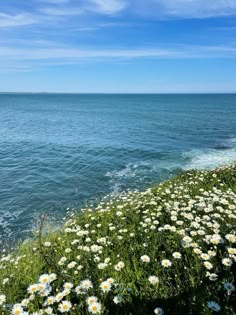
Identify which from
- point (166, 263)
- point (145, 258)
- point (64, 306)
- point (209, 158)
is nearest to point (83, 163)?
point (209, 158)

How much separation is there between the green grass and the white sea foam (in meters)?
17.3

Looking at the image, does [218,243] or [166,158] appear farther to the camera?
[166,158]

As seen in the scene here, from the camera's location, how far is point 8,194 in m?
20.2

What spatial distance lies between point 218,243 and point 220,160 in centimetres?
2273

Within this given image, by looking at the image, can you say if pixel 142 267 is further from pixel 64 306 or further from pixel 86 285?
pixel 64 306

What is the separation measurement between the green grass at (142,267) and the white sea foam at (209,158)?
56.8 feet

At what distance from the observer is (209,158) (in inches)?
1126

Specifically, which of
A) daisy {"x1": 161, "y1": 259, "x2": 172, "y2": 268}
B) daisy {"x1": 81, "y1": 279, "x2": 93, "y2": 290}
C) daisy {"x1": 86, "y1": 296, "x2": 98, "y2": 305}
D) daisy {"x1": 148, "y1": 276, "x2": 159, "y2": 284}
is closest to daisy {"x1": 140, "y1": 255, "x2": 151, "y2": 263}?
daisy {"x1": 161, "y1": 259, "x2": 172, "y2": 268}

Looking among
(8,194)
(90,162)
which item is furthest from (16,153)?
(8,194)

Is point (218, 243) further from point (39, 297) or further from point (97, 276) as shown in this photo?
point (39, 297)

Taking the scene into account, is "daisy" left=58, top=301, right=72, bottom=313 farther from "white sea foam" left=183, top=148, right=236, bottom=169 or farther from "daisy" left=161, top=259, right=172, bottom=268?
"white sea foam" left=183, top=148, right=236, bottom=169

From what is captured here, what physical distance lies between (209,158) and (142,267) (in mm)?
24839

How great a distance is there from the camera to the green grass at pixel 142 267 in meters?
4.40

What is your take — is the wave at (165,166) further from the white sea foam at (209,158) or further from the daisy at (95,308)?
the daisy at (95,308)
